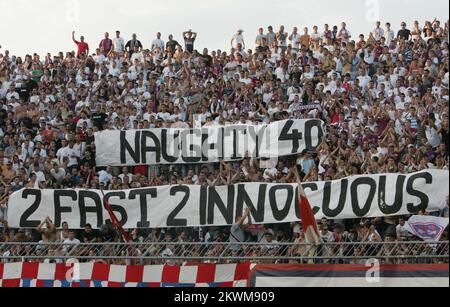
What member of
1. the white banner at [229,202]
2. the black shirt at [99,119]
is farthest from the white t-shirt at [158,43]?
the white banner at [229,202]

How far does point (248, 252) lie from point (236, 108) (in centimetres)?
731

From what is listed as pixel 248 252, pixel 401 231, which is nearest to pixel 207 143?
pixel 401 231

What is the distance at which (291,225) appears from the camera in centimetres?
1850

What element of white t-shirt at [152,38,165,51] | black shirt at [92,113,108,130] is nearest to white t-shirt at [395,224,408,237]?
black shirt at [92,113,108,130]

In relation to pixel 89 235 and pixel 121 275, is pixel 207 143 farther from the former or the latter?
pixel 121 275

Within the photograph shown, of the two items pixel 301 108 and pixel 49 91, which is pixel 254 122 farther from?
pixel 49 91

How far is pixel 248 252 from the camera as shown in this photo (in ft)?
51.9

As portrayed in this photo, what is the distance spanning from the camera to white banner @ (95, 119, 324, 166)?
20.8 metres

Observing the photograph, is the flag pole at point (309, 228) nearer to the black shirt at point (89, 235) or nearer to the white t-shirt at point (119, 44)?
the black shirt at point (89, 235)

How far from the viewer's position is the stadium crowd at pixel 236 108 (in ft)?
61.6

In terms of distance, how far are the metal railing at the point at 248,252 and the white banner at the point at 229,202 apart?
1647 mm

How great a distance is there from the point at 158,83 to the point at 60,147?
11.8 feet

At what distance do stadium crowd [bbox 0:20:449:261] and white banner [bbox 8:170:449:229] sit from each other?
0.77ft
